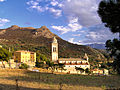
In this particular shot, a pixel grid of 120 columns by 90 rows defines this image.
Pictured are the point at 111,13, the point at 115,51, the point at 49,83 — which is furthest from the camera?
the point at 49,83

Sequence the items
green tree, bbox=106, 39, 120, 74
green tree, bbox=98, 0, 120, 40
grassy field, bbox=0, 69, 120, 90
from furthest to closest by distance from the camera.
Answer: grassy field, bbox=0, 69, 120, 90, green tree, bbox=106, 39, 120, 74, green tree, bbox=98, 0, 120, 40

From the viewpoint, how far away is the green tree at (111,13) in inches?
317

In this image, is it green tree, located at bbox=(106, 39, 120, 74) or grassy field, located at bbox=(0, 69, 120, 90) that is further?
grassy field, located at bbox=(0, 69, 120, 90)

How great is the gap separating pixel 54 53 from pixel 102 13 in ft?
154

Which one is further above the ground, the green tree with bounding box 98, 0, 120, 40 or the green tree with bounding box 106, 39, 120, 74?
the green tree with bounding box 98, 0, 120, 40

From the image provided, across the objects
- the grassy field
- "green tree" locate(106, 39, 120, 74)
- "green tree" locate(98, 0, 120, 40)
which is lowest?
the grassy field

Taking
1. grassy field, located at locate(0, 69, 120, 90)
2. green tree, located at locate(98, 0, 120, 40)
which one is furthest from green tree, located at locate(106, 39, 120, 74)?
grassy field, located at locate(0, 69, 120, 90)

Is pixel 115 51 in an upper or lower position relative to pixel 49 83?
upper

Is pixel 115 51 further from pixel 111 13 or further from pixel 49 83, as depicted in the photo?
pixel 49 83

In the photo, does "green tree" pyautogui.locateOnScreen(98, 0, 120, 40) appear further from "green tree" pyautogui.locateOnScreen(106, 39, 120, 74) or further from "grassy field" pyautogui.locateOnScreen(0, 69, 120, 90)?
"grassy field" pyautogui.locateOnScreen(0, 69, 120, 90)

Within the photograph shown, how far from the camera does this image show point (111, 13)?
833 cm

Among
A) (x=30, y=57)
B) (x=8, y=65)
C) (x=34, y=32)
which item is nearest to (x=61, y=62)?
(x=30, y=57)

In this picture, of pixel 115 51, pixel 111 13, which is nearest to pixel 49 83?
pixel 115 51

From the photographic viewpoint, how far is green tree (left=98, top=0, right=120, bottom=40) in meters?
8.05
